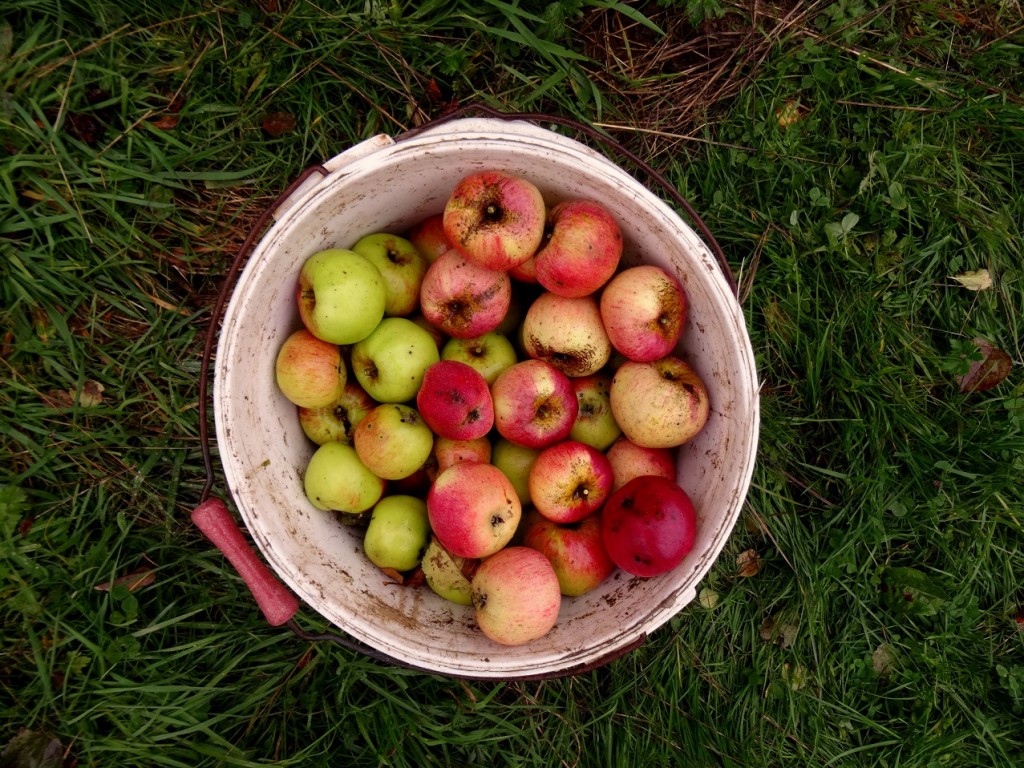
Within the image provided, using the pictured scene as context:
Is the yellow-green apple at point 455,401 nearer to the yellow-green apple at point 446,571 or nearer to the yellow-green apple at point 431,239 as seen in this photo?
the yellow-green apple at point 446,571

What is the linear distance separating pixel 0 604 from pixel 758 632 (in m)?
3.18

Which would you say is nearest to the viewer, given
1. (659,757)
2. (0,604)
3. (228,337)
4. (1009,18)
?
(228,337)

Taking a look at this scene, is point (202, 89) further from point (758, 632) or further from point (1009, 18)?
point (1009, 18)

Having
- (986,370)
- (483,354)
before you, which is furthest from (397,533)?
(986,370)

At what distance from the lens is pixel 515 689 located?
3.06 meters

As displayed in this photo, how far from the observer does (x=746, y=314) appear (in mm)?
3086

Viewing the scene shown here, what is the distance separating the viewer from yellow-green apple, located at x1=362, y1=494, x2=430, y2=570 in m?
2.47

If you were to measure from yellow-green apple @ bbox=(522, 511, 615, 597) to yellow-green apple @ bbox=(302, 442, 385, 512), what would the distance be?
621 millimetres

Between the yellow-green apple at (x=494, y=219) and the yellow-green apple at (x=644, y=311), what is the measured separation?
35 cm

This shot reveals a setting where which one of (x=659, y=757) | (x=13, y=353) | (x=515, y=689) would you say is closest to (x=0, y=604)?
(x=13, y=353)

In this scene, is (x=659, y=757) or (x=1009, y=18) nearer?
(x=659, y=757)

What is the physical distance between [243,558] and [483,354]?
1075 millimetres

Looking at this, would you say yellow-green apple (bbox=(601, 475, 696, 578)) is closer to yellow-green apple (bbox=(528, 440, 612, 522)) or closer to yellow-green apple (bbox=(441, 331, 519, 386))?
yellow-green apple (bbox=(528, 440, 612, 522))

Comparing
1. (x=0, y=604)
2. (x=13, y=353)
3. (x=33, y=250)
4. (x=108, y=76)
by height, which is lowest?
(x=0, y=604)
